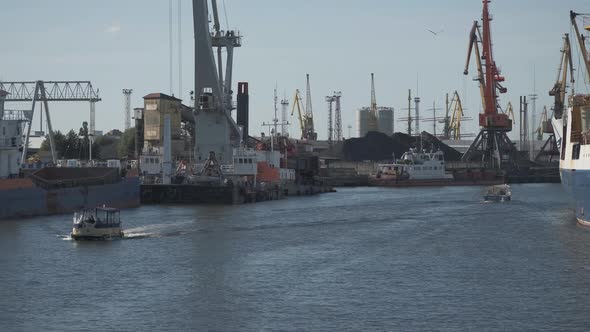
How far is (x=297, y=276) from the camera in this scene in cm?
3756

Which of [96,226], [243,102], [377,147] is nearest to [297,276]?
[96,226]

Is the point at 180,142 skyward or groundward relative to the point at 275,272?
skyward

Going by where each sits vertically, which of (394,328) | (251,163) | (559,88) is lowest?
(394,328)

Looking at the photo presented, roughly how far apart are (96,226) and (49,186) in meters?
17.5

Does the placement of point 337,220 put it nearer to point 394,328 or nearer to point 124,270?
point 124,270

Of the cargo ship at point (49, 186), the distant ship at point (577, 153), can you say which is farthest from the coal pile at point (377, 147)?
the distant ship at point (577, 153)

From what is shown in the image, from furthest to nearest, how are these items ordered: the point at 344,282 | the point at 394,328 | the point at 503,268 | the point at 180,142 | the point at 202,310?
the point at 180,142 → the point at 503,268 → the point at 344,282 → the point at 202,310 → the point at 394,328

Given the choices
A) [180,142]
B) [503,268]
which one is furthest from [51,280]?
[180,142]

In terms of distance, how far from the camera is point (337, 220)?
62.9m

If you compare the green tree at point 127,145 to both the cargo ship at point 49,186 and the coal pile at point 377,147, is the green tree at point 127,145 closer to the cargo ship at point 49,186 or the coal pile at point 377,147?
the coal pile at point 377,147

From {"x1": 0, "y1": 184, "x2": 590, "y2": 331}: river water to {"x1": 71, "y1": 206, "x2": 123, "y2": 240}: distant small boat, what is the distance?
2.85 feet

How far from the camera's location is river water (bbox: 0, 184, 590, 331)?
30203 millimetres

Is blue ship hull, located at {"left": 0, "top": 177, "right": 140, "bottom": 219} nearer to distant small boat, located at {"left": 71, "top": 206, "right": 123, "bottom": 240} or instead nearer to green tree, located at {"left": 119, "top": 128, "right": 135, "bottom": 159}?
distant small boat, located at {"left": 71, "top": 206, "right": 123, "bottom": 240}

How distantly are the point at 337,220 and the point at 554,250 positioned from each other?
65.2 feet
